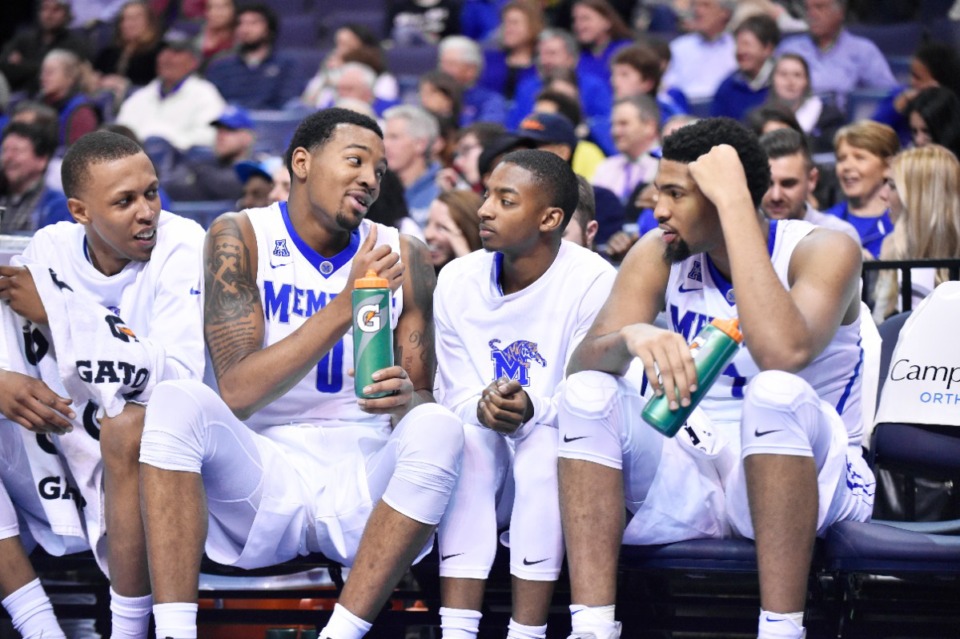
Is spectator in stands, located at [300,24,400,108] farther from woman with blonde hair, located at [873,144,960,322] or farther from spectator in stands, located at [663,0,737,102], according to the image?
woman with blonde hair, located at [873,144,960,322]

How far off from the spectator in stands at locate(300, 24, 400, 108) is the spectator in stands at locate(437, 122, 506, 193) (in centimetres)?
209

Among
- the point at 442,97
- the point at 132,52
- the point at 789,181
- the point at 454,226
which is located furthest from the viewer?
the point at 132,52

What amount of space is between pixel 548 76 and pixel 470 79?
2.33 ft

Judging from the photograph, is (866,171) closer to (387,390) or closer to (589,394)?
(589,394)

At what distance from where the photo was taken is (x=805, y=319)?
3102 millimetres

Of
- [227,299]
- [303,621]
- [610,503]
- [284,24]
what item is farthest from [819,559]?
[284,24]

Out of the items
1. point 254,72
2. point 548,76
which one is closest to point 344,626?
point 548,76

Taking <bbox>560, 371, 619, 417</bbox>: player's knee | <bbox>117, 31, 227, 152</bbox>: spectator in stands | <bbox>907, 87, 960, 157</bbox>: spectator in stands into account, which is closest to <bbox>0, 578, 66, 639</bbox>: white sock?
<bbox>560, 371, 619, 417</bbox>: player's knee

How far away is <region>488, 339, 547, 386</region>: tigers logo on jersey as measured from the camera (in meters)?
3.56

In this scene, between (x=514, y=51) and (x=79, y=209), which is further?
(x=514, y=51)

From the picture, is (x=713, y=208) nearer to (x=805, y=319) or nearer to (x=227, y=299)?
(x=805, y=319)

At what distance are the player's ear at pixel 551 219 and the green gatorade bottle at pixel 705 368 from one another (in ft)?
2.84

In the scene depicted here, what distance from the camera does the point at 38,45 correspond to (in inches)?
396

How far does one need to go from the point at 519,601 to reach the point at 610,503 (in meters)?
0.32
